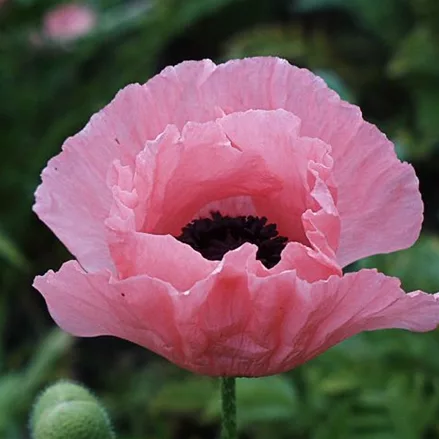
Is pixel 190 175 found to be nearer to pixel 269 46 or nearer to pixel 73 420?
pixel 73 420

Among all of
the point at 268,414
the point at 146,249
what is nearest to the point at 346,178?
the point at 146,249

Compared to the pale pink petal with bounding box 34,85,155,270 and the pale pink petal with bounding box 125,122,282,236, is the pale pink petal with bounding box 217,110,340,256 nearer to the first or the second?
the pale pink petal with bounding box 125,122,282,236

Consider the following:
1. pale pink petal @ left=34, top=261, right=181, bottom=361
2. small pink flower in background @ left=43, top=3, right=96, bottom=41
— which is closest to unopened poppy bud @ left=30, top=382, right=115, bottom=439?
pale pink petal @ left=34, top=261, right=181, bottom=361

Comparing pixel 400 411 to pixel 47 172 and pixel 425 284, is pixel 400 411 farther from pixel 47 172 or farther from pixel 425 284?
pixel 47 172

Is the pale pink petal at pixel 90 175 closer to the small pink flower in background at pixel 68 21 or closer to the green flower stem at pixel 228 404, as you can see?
the green flower stem at pixel 228 404

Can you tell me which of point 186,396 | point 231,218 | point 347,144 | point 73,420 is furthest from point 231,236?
point 186,396

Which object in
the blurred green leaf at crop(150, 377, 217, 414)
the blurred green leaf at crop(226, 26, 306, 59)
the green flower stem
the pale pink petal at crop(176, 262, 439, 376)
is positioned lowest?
the green flower stem

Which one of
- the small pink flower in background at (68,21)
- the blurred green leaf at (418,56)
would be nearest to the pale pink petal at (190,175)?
the blurred green leaf at (418,56)
